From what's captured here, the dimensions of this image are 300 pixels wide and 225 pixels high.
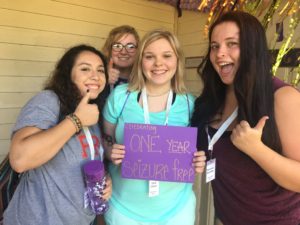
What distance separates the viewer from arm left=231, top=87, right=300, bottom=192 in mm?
1159

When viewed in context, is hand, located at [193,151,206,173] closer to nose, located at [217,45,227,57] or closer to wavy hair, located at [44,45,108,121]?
nose, located at [217,45,227,57]

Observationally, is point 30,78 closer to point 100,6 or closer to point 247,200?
point 100,6

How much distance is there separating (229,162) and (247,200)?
197mm

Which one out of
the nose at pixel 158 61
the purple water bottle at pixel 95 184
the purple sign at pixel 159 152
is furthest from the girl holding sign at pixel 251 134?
the purple water bottle at pixel 95 184

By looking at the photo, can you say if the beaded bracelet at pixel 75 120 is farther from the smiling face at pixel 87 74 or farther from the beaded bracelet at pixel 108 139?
the beaded bracelet at pixel 108 139

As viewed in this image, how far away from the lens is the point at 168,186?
60.7 inches

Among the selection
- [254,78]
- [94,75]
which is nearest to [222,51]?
[254,78]

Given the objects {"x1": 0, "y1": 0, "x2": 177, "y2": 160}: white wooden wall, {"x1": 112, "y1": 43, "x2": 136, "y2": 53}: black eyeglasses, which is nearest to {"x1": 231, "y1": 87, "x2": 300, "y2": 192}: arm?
{"x1": 112, "y1": 43, "x2": 136, "y2": 53}: black eyeglasses

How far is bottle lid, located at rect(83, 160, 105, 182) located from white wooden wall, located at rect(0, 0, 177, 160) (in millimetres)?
1548

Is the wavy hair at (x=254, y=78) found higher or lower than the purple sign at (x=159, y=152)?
higher

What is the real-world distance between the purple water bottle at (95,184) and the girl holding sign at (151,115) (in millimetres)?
209

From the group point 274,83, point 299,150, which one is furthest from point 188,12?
point 299,150

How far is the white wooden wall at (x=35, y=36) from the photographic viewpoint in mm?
2420

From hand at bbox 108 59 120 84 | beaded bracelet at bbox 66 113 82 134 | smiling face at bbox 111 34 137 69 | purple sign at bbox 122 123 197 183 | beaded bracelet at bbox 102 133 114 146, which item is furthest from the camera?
smiling face at bbox 111 34 137 69
